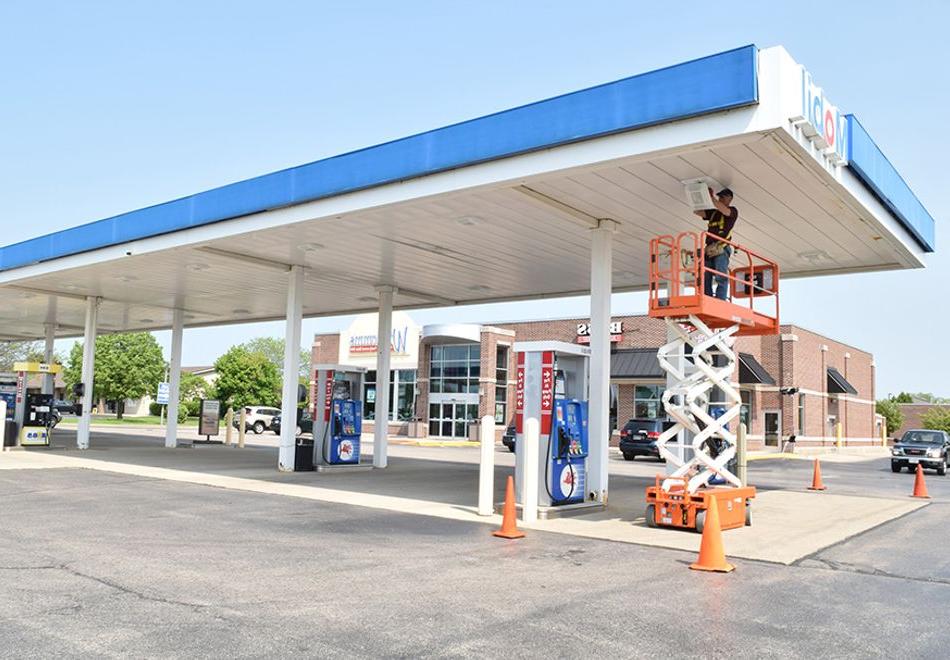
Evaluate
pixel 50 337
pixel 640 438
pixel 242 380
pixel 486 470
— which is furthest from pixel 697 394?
pixel 242 380

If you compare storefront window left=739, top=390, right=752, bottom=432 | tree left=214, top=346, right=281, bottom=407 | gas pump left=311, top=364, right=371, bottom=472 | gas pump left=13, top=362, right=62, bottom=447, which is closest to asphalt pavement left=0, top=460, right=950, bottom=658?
gas pump left=311, top=364, right=371, bottom=472

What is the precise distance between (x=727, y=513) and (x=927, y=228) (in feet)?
26.2

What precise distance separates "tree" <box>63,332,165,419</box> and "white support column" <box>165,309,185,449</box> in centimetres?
4530

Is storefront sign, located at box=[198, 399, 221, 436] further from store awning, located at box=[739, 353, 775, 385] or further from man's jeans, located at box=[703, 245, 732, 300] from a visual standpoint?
store awning, located at box=[739, 353, 775, 385]

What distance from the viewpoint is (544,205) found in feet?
42.9

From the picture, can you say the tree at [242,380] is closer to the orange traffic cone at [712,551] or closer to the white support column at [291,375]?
the white support column at [291,375]

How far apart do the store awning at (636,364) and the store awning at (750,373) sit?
15.2ft

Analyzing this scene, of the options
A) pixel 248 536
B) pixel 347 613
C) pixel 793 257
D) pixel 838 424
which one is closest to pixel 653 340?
pixel 838 424

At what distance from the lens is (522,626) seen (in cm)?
584

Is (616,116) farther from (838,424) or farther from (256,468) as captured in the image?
(838,424)

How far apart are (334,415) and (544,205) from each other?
30.9ft

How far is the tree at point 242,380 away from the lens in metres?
66.8

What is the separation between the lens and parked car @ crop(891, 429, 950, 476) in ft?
92.6

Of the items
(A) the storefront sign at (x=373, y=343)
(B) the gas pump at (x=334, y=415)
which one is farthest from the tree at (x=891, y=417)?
(B) the gas pump at (x=334, y=415)
